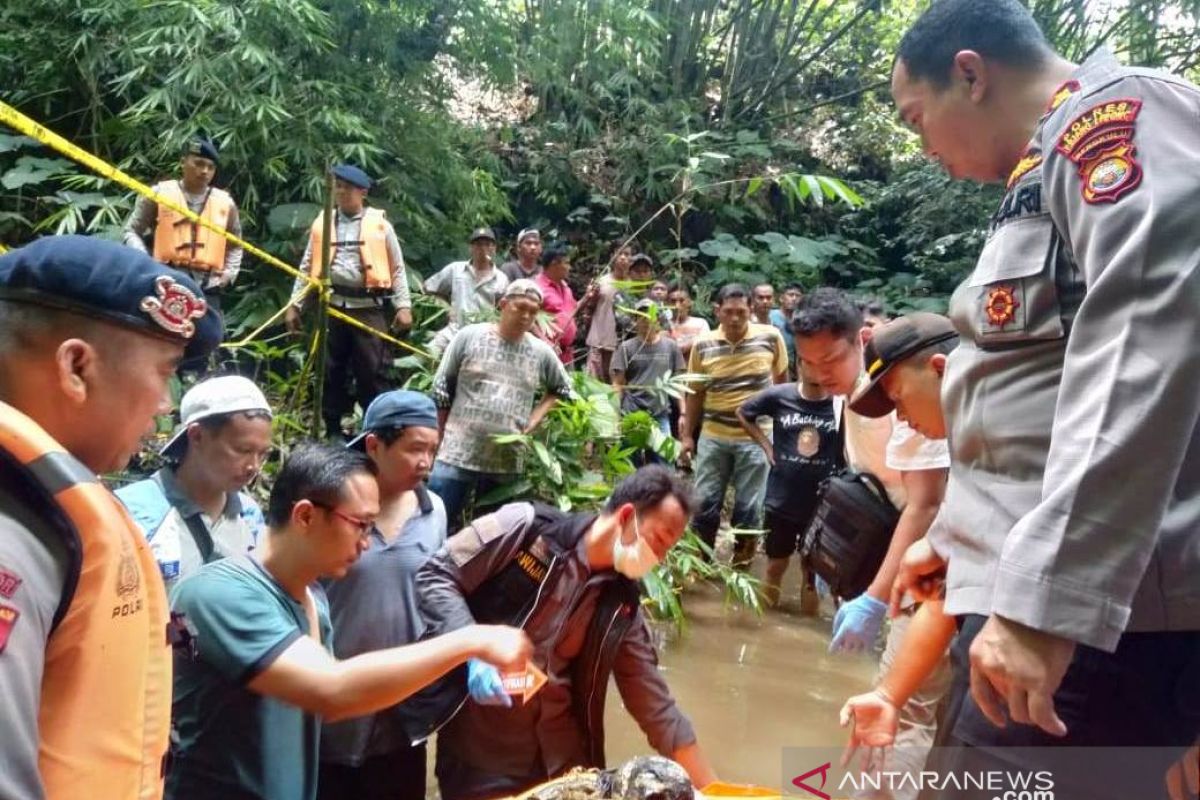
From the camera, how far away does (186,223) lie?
242 inches

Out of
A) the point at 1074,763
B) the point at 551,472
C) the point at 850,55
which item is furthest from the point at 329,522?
the point at 850,55

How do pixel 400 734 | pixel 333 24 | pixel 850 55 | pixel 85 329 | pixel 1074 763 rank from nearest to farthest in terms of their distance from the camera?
pixel 85 329 → pixel 1074 763 → pixel 400 734 → pixel 333 24 → pixel 850 55

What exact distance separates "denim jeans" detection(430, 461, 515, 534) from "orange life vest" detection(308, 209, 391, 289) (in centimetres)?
194

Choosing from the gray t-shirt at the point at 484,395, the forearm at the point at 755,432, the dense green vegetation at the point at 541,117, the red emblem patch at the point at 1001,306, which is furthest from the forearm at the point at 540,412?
the red emblem patch at the point at 1001,306

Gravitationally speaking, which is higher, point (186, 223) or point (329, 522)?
point (186, 223)

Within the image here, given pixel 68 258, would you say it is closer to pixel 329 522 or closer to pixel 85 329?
pixel 85 329

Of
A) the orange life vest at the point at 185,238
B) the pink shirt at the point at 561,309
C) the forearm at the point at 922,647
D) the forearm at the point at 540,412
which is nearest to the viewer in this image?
the forearm at the point at 922,647

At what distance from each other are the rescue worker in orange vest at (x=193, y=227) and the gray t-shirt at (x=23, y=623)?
560 cm

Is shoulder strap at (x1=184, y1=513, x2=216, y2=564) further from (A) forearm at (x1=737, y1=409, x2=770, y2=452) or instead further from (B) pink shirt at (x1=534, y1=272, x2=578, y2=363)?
(B) pink shirt at (x1=534, y1=272, x2=578, y2=363)

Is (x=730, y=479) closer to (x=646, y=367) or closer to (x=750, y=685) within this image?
(x=646, y=367)

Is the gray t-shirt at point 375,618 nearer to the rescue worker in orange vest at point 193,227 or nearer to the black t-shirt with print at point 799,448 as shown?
the black t-shirt with print at point 799,448

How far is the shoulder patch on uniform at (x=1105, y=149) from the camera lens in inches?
50.2

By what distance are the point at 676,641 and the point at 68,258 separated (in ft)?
16.8

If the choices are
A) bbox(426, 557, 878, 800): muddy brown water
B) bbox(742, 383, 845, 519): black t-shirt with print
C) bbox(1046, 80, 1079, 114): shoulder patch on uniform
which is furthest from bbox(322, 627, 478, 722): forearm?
bbox(742, 383, 845, 519): black t-shirt with print
